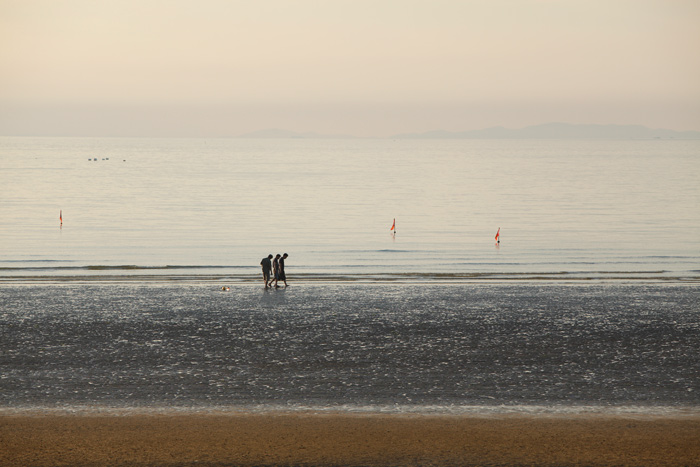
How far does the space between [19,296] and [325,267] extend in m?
14.5

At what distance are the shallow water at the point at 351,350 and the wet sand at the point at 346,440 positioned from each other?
0.80m

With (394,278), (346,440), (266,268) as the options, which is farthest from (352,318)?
(394,278)

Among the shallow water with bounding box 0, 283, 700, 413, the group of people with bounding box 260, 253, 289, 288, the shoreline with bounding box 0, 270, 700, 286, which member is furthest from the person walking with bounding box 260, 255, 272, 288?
the shoreline with bounding box 0, 270, 700, 286

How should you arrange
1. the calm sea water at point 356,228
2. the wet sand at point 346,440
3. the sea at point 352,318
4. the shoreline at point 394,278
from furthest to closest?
the calm sea water at point 356,228
the shoreline at point 394,278
the sea at point 352,318
the wet sand at point 346,440

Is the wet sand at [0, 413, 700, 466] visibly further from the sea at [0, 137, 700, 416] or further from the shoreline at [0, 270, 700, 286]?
the shoreline at [0, 270, 700, 286]

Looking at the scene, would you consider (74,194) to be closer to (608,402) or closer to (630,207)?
(630,207)

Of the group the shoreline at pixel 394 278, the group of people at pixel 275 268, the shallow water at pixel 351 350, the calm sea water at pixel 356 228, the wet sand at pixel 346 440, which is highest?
the calm sea water at pixel 356 228

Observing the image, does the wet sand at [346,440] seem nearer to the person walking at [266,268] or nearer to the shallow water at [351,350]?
the shallow water at [351,350]

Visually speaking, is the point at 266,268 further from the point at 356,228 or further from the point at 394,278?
the point at 356,228

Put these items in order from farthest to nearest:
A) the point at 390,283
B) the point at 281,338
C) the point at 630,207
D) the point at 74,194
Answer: the point at 74,194
the point at 630,207
the point at 390,283
the point at 281,338

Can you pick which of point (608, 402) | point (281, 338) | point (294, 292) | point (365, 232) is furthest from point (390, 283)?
point (365, 232)

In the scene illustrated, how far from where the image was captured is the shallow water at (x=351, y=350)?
14.3 meters

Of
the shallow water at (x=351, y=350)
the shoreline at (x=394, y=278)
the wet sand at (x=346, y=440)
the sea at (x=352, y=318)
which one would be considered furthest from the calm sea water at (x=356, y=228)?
the wet sand at (x=346, y=440)

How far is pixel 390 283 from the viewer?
2958 cm
